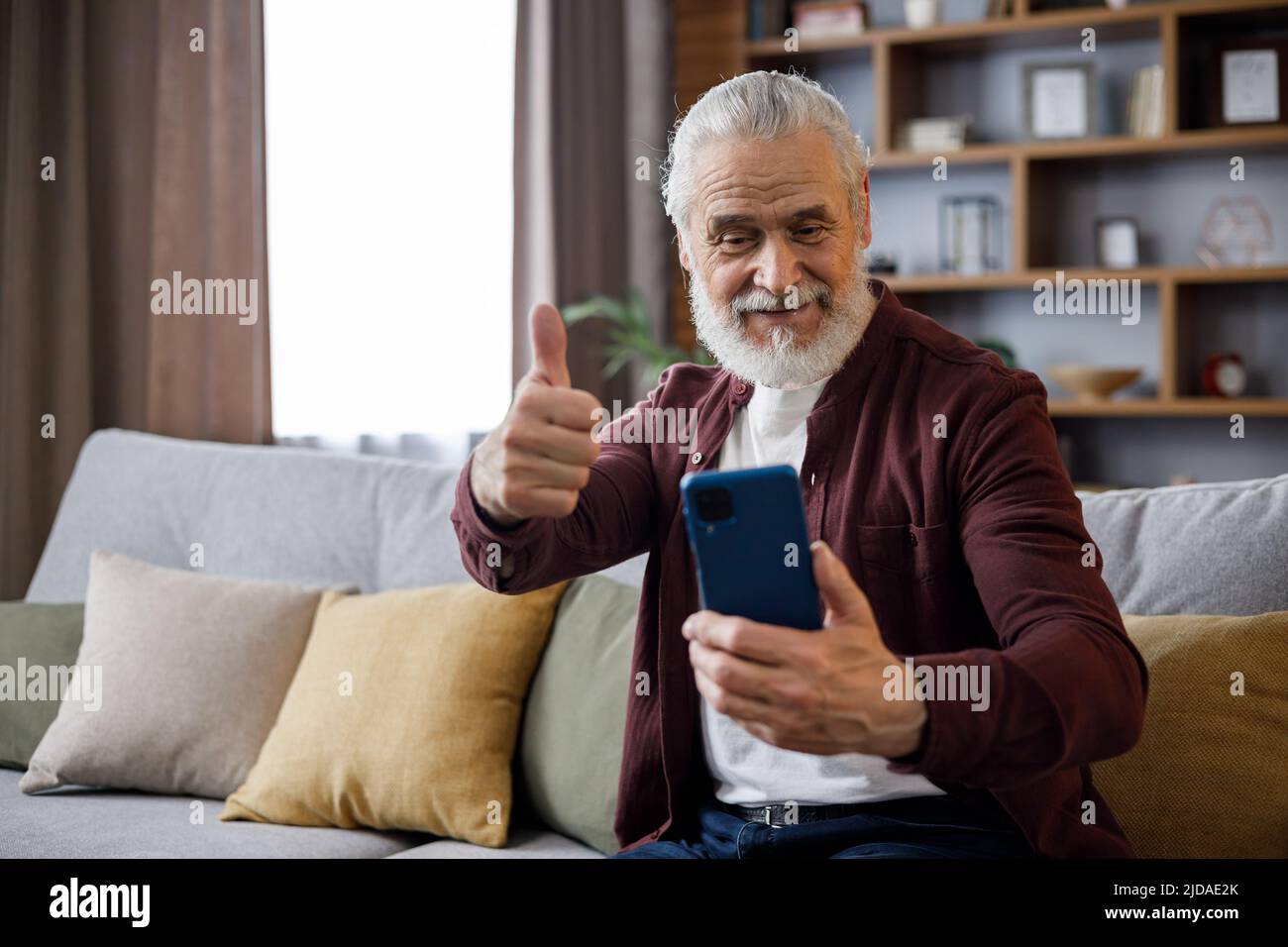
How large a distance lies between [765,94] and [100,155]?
1979mm

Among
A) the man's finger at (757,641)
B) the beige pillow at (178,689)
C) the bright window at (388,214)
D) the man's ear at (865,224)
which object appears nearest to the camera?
the man's finger at (757,641)

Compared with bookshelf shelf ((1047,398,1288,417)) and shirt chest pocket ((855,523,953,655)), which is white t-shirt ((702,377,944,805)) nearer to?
shirt chest pocket ((855,523,953,655))

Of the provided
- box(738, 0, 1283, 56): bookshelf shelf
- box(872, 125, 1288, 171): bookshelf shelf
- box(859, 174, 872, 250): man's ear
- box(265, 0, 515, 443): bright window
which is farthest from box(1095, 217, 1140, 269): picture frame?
box(859, 174, 872, 250): man's ear

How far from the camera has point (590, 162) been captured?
12.9 ft

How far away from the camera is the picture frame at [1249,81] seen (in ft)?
12.0

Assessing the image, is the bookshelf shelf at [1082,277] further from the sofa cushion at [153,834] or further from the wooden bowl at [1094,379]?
the sofa cushion at [153,834]

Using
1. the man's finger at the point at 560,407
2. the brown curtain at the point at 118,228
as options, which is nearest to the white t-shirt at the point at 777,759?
the man's finger at the point at 560,407

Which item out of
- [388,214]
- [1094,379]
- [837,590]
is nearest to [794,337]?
[837,590]

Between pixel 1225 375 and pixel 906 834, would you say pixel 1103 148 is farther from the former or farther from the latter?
pixel 906 834

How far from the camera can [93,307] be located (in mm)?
2852

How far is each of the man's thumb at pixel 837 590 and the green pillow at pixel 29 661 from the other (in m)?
1.63

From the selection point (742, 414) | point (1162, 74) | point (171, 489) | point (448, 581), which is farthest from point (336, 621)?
point (1162, 74)

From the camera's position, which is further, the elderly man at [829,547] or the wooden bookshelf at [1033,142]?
the wooden bookshelf at [1033,142]
